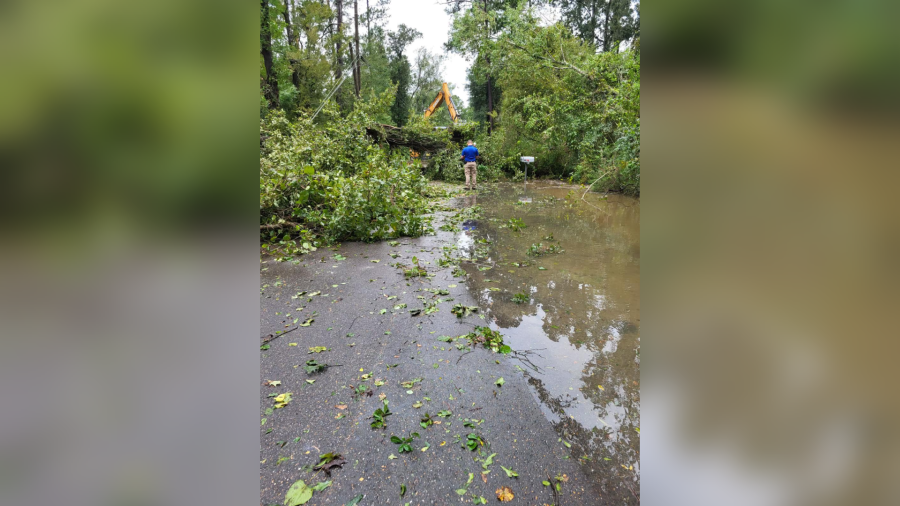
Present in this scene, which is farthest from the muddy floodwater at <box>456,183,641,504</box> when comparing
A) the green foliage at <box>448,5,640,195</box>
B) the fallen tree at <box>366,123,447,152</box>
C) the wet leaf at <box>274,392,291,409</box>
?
the fallen tree at <box>366,123,447,152</box>

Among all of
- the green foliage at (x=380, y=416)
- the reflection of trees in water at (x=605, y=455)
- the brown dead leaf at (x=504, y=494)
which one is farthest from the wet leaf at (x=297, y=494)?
the reflection of trees in water at (x=605, y=455)

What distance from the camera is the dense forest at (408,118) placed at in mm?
6359

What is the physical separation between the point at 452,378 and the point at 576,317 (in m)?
1.72

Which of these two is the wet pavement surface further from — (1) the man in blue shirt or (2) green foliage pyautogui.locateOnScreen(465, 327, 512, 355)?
(1) the man in blue shirt

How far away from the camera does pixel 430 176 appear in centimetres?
1692

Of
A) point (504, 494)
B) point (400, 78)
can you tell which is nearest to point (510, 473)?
point (504, 494)

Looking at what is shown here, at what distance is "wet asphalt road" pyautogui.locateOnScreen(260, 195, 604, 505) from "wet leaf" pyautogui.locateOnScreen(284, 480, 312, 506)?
34mm

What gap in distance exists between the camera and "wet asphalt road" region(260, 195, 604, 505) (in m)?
2.13

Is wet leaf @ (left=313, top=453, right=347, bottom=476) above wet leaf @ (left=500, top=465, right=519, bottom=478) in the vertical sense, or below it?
below

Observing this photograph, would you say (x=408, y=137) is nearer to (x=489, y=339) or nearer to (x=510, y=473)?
(x=489, y=339)

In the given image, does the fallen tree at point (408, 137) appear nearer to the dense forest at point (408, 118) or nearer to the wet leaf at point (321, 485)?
the dense forest at point (408, 118)

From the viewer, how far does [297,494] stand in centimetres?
206

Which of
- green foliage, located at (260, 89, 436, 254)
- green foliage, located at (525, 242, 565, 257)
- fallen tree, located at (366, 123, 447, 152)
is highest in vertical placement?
fallen tree, located at (366, 123, 447, 152)
